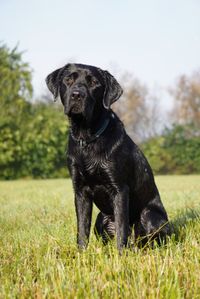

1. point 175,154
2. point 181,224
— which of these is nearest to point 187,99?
point 175,154

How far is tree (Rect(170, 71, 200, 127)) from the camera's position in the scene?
56469 mm

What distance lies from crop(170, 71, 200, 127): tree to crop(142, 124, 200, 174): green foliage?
24407mm

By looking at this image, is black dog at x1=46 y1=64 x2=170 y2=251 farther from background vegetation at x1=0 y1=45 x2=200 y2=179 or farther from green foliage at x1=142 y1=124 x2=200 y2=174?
green foliage at x1=142 y1=124 x2=200 y2=174

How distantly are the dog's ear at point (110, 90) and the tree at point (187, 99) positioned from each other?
52348 millimetres

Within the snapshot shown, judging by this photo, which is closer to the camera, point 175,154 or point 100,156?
point 100,156

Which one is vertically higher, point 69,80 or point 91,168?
point 69,80

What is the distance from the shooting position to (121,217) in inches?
161

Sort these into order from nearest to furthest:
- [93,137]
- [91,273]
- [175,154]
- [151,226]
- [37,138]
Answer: [91,273], [93,137], [151,226], [37,138], [175,154]

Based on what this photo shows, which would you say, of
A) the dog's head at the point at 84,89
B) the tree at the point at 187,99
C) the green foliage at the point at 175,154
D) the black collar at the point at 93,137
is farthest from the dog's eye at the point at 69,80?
the tree at the point at 187,99

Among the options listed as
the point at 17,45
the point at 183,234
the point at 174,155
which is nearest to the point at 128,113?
the point at 174,155

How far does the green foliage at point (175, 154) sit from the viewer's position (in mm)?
31000

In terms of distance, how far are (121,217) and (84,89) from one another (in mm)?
1253

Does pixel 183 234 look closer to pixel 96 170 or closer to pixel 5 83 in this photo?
pixel 96 170

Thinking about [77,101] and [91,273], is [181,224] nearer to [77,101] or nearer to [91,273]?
[77,101]
